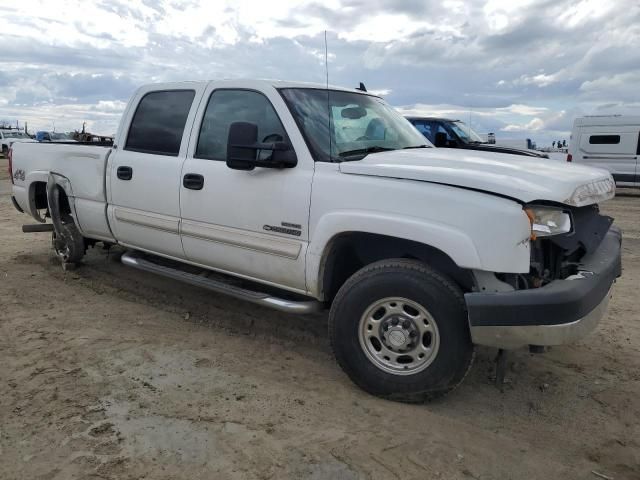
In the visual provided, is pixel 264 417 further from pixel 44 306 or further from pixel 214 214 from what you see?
pixel 44 306

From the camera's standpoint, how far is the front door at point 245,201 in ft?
12.5

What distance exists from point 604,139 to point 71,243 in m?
16.2

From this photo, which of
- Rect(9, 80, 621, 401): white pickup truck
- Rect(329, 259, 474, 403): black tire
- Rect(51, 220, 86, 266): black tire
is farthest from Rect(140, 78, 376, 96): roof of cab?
Rect(51, 220, 86, 266): black tire

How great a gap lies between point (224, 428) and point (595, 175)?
278 cm

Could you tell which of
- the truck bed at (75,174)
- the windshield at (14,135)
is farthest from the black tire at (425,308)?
the windshield at (14,135)

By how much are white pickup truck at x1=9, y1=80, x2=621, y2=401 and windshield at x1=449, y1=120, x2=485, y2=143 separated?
7.82m

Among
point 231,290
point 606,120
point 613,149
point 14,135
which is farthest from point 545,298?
point 14,135

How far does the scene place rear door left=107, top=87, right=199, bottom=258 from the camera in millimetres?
4586

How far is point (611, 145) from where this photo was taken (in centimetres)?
1692

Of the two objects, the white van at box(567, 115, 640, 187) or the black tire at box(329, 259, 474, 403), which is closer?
the black tire at box(329, 259, 474, 403)

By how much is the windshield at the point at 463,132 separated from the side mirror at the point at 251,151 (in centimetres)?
898

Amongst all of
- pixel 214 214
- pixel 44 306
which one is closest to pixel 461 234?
pixel 214 214

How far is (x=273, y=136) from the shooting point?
3.99 meters

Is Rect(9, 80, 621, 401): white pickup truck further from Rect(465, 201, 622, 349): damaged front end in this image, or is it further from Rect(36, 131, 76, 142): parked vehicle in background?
Rect(36, 131, 76, 142): parked vehicle in background
